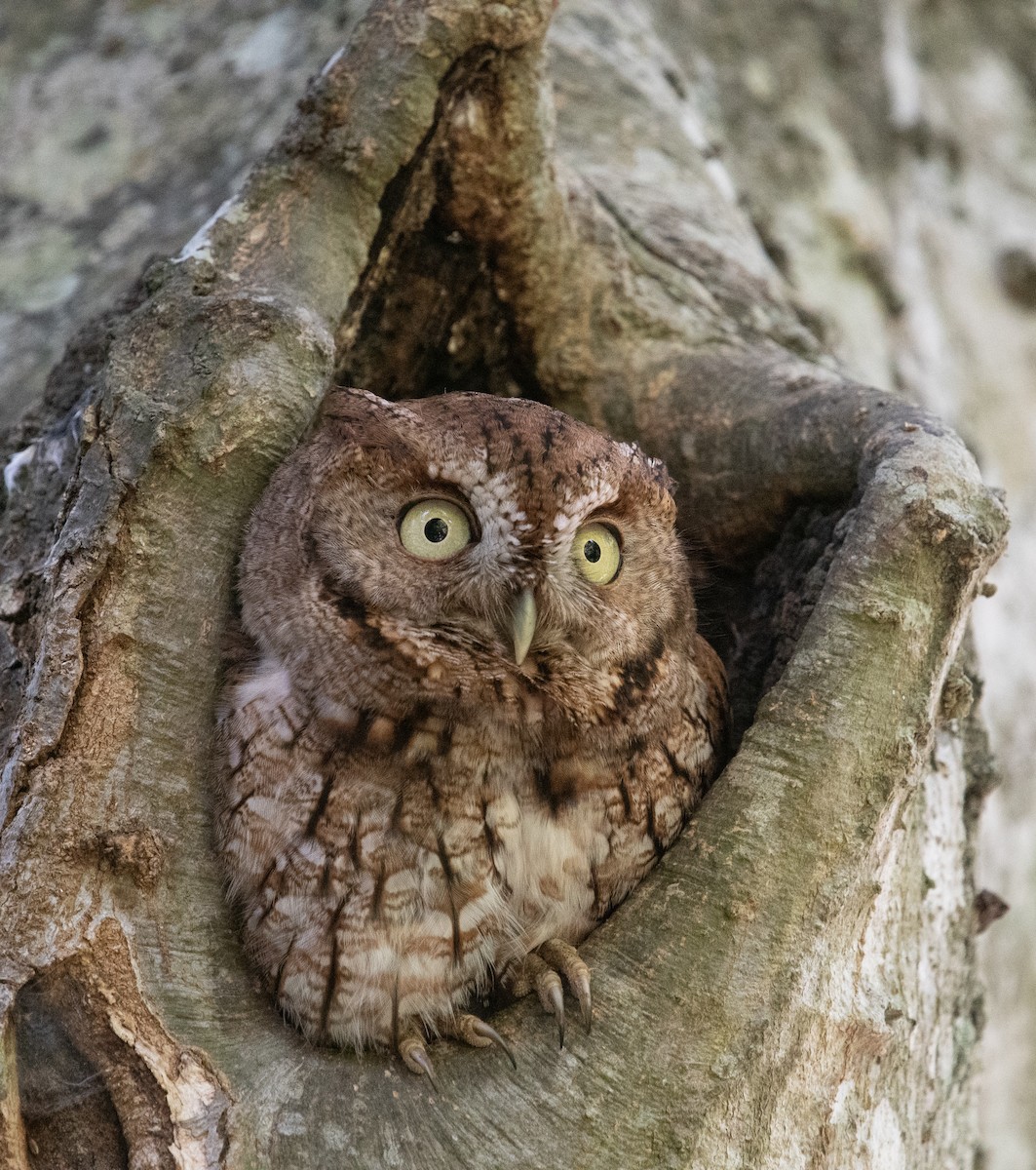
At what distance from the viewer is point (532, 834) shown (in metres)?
1.93

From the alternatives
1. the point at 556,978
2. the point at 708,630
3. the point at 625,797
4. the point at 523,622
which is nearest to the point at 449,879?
the point at 556,978

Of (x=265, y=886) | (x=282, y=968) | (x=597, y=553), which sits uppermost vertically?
(x=597, y=553)

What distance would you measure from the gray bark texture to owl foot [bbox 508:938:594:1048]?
0.03m

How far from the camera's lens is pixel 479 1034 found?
1.80 meters

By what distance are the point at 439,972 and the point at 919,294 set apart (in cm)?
339

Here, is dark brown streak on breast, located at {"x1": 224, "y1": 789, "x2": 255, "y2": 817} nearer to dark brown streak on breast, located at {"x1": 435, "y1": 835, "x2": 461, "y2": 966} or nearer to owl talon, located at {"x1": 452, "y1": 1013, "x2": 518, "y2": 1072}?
dark brown streak on breast, located at {"x1": 435, "y1": 835, "x2": 461, "y2": 966}

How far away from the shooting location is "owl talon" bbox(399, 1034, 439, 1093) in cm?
176

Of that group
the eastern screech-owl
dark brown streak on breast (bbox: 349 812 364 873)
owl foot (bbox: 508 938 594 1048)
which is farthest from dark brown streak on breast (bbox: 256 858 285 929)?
owl foot (bbox: 508 938 594 1048)

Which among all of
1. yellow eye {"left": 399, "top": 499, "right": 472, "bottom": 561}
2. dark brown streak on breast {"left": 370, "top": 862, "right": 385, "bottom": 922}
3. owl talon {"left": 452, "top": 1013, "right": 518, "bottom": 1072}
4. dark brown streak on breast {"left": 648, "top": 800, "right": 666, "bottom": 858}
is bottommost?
owl talon {"left": 452, "top": 1013, "right": 518, "bottom": 1072}

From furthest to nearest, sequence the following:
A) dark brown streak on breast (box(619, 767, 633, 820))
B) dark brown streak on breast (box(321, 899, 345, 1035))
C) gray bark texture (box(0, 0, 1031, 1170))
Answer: dark brown streak on breast (box(619, 767, 633, 820)) < dark brown streak on breast (box(321, 899, 345, 1035)) < gray bark texture (box(0, 0, 1031, 1170))

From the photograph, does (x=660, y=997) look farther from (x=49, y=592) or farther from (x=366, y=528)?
(x=49, y=592)

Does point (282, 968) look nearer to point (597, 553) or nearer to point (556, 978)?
point (556, 978)

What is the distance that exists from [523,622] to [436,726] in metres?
0.24

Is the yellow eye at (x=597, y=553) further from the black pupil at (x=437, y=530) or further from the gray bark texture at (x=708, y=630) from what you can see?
the gray bark texture at (x=708, y=630)
